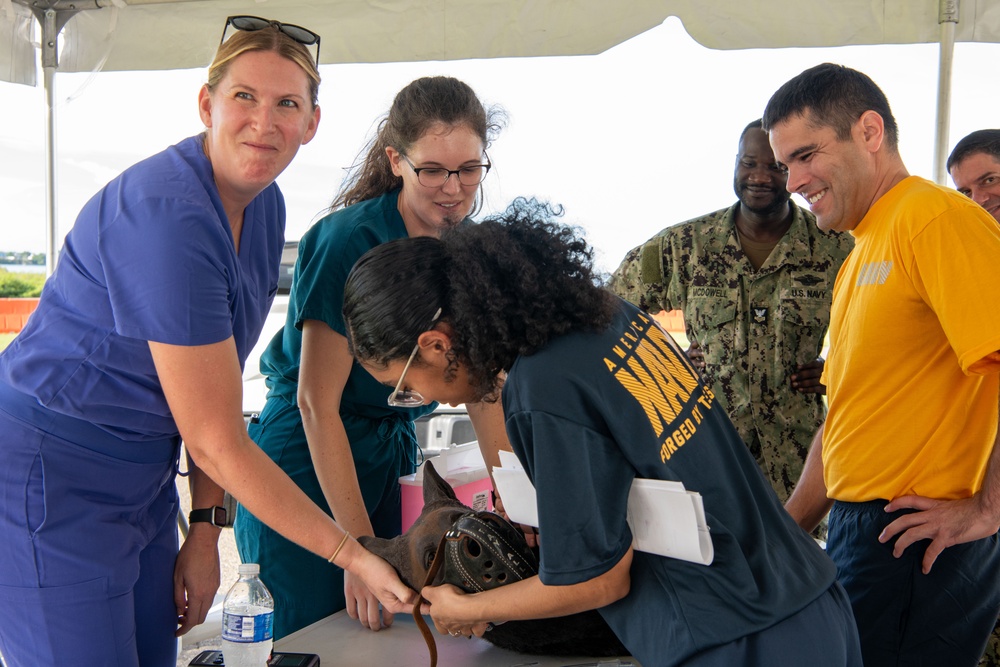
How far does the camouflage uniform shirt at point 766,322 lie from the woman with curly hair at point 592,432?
1471 mm

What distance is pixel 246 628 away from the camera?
1.27 m

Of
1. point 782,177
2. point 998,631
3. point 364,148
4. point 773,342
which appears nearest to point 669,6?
point 782,177

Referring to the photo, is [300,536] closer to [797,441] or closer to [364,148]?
[364,148]

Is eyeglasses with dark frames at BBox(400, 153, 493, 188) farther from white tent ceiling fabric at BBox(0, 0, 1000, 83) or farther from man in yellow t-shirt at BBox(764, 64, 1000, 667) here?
white tent ceiling fabric at BBox(0, 0, 1000, 83)

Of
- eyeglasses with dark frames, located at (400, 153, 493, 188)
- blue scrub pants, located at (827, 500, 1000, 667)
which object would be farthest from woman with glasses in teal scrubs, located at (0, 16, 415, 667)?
blue scrub pants, located at (827, 500, 1000, 667)

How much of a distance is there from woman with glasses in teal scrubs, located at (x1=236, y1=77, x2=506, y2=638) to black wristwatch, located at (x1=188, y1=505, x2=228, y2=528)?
5.6 inches

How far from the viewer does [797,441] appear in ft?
8.74

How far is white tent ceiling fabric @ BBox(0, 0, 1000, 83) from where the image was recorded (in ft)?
9.16

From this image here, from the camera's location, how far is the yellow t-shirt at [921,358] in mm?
1520

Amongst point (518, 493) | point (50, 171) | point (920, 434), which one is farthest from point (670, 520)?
point (50, 171)

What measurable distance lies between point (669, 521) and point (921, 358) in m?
0.79

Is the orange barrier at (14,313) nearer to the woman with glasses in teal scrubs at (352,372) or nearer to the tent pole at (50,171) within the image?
the tent pole at (50,171)

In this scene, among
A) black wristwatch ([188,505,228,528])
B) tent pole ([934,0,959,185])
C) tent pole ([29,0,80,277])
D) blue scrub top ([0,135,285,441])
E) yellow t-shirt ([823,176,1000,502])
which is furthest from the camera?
tent pole ([29,0,80,277])

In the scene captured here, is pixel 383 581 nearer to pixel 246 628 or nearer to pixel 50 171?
pixel 246 628
